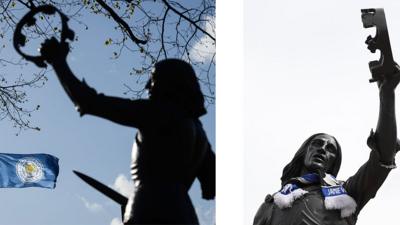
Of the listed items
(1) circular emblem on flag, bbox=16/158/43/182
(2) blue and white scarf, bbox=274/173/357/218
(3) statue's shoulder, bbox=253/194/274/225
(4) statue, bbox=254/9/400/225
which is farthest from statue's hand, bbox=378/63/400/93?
(1) circular emblem on flag, bbox=16/158/43/182

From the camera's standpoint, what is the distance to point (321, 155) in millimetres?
6051

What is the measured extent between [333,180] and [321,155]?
0.83 feet

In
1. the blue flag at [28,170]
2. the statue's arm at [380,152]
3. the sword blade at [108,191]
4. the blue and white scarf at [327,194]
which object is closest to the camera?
the sword blade at [108,191]

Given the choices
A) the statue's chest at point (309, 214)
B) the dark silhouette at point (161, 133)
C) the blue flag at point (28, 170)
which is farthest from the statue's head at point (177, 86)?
the blue flag at point (28, 170)

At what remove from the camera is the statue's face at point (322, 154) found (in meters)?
6.04

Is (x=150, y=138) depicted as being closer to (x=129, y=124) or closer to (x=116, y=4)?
(x=129, y=124)

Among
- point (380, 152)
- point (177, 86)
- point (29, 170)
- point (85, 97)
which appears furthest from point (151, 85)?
point (29, 170)

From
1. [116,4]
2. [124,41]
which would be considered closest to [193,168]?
[124,41]

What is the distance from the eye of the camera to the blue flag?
19.6 feet

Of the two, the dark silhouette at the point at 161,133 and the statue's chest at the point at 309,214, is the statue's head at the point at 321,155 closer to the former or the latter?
the statue's chest at the point at 309,214

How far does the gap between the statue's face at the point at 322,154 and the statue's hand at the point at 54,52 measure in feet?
12.4

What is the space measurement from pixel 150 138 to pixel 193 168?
29 centimetres

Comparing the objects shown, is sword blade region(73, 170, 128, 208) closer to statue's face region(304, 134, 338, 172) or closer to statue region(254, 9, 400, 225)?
statue region(254, 9, 400, 225)

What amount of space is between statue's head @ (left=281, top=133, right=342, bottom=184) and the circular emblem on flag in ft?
7.93
